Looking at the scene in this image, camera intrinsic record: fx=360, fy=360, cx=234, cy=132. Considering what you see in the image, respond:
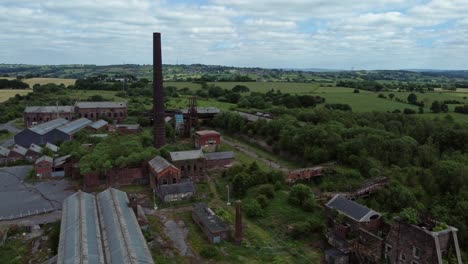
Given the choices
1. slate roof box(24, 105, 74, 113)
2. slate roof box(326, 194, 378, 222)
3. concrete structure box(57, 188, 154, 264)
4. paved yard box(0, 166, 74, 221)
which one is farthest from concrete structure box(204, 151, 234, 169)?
slate roof box(24, 105, 74, 113)

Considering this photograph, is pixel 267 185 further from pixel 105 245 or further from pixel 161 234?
pixel 105 245

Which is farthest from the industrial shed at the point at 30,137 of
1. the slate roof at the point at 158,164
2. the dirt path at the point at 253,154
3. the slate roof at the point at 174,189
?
the dirt path at the point at 253,154

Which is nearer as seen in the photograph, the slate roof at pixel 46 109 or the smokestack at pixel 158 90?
the smokestack at pixel 158 90

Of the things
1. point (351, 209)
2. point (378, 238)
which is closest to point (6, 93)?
point (351, 209)

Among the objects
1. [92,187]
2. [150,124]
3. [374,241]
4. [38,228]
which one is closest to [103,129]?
[150,124]

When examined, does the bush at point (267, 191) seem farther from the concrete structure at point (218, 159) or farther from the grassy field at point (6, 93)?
the grassy field at point (6, 93)

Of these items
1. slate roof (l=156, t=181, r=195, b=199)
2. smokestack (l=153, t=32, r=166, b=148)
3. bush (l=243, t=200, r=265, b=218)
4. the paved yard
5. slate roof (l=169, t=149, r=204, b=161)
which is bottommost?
the paved yard

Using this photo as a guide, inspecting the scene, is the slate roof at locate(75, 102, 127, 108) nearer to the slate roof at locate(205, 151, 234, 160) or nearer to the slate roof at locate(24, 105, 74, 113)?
the slate roof at locate(24, 105, 74, 113)
